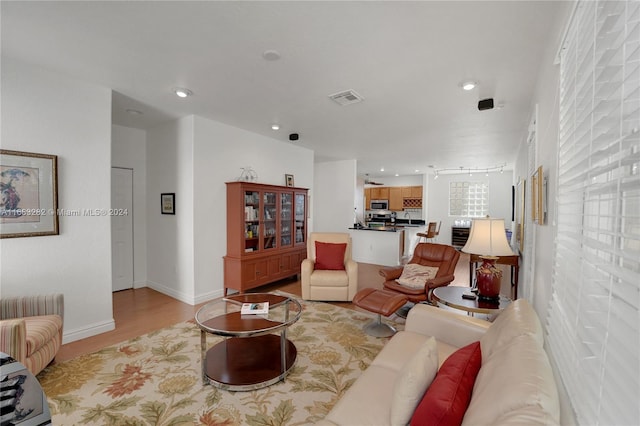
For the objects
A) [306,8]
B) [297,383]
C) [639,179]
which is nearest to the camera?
[639,179]

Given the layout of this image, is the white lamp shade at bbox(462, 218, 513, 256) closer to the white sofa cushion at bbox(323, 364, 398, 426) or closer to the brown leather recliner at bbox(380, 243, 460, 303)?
the brown leather recliner at bbox(380, 243, 460, 303)

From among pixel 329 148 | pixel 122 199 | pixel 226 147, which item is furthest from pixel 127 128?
pixel 329 148

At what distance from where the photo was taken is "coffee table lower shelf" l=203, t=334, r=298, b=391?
83.5 inches

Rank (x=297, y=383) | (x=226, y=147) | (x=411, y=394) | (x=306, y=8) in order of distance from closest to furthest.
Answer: (x=411, y=394), (x=306, y=8), (x=297, y=383), (x=226, y=147)

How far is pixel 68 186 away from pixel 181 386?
7.41 feet

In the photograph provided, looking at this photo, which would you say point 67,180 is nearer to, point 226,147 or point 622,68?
point 226,147

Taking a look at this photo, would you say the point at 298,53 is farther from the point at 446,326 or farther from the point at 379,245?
the point at 379,245

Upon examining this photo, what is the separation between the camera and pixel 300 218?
209 inches

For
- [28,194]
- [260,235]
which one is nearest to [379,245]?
[260,235]

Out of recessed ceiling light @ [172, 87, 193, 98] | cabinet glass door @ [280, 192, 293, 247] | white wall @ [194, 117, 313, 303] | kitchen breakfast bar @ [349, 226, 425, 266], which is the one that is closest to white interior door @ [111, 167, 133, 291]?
white wall @ [194, 117, 313, 303]

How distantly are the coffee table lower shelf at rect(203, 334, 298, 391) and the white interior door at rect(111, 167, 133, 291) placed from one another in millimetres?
2908

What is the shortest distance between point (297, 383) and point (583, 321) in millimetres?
1894

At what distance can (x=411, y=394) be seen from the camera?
1140 millimetres

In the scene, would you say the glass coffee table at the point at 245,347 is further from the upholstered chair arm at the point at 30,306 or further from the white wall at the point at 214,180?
the white wall at the point at 214,180
